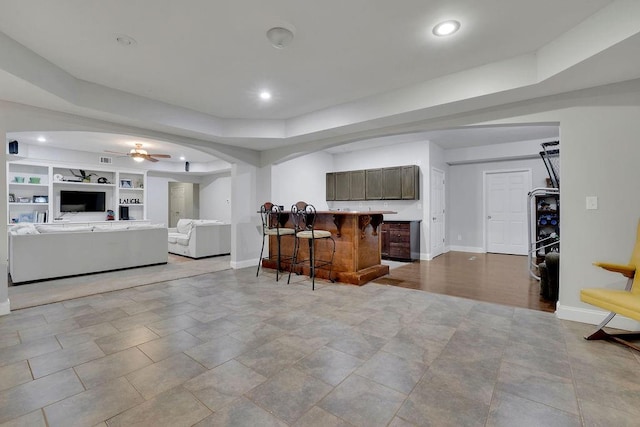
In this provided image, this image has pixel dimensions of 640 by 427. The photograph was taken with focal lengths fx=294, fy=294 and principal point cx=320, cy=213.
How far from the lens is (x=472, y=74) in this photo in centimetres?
313

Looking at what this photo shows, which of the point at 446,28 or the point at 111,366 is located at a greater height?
the point at 446,28

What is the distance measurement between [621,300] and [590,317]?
2.91 ft

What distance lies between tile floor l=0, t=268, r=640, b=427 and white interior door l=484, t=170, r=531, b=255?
4.57m

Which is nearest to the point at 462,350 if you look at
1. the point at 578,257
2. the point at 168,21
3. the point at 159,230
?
the point at 578,257

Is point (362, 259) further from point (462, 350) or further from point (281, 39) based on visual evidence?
point (281, 39)

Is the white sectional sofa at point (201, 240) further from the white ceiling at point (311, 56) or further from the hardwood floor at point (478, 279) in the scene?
the hardwood floor at point (478, 279)

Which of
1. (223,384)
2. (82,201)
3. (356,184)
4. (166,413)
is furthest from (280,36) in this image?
(82,201)

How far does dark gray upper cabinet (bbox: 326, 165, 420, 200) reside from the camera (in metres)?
6.65

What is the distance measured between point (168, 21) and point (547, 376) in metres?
3.82

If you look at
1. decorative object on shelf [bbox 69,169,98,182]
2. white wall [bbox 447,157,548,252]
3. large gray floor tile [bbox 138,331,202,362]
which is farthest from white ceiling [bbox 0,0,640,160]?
decorative object on shelf [bbox 69,169,98,182]

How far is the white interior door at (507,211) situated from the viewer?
6996mm

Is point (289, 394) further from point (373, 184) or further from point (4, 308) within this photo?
point (373, 184)

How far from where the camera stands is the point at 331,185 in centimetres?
809

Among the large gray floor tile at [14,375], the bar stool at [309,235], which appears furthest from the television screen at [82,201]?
the large gray floor tile at [14,375]
